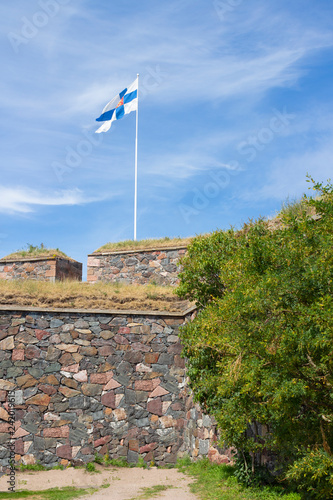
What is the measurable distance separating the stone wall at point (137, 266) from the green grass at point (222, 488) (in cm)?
957

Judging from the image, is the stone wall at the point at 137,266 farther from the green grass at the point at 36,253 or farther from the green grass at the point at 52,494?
the green grass at the point at 52,494

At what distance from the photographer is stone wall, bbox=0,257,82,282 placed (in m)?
22.4

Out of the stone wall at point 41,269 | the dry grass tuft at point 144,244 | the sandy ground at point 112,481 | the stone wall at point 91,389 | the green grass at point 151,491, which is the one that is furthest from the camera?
the stone wall at point 41,269

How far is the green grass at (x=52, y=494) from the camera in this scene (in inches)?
418

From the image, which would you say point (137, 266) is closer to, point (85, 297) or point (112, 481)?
point (85, 297)

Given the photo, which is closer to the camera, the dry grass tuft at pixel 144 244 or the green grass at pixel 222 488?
the green grass at pixel 222 488

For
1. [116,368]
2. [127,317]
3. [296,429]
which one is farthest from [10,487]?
[296,429]

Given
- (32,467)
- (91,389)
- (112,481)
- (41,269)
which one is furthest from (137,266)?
(112,481)

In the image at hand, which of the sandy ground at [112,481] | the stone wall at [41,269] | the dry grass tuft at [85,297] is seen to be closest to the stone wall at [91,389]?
the dry grass tuft at [85,297]

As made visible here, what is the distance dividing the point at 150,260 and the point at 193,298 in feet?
33.1

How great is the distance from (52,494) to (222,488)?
366 centimetres

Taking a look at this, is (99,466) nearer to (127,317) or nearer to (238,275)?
(127,317)

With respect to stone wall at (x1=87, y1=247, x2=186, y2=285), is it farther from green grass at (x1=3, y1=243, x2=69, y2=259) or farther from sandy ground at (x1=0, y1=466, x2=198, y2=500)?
sandy ground at (x1=0, y1=466, x2=198, y2=500)

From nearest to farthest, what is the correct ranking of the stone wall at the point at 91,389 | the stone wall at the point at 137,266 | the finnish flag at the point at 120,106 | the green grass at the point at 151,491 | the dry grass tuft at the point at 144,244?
the green grass at the point at 151,491, the stone wall at the point at 91,389, the stone wall at the point at 137,266, the dry grass tuft at the point at 144,244, the finnish flag at the point at 120,106
